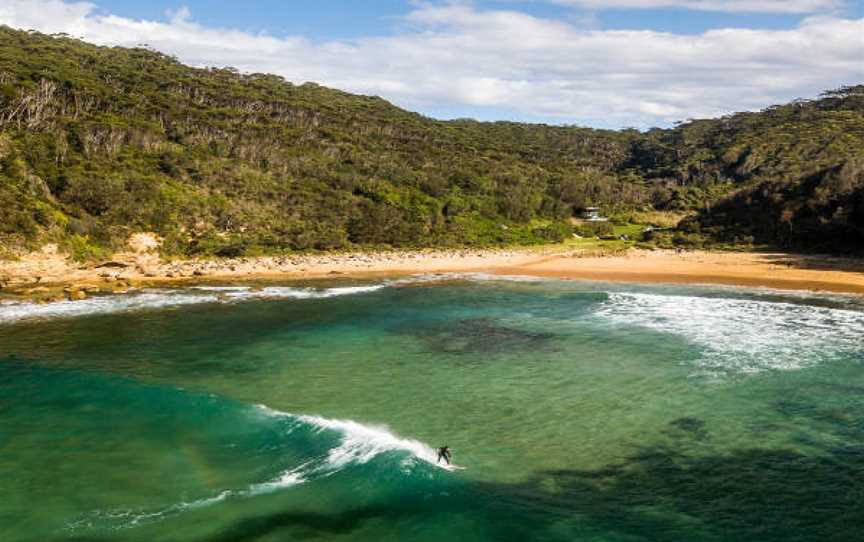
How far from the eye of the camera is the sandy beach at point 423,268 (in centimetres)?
3841

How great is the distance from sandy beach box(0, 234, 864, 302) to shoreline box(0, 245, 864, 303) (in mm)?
55

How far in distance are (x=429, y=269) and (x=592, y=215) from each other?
37.4 m

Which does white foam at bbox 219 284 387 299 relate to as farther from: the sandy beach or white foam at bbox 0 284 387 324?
the sandy beach

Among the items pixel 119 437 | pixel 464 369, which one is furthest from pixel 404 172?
pixel 119 437

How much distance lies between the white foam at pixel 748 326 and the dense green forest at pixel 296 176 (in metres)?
22.1

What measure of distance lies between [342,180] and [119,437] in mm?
52065

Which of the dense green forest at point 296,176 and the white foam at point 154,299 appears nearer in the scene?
the white foam at point 154,299

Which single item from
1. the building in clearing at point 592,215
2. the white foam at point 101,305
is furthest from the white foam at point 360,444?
the building in clearing at point 592,215

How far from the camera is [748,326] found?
2734 cm

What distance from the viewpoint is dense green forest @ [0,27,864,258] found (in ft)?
160

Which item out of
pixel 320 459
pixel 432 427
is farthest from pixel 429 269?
pixel 320 459

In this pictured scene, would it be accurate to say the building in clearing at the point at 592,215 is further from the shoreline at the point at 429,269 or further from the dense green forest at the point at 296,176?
the shoreline at the point at 429,269

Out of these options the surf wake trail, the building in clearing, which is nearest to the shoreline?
the building in clearing

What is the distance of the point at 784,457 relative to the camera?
14305 millimetres
